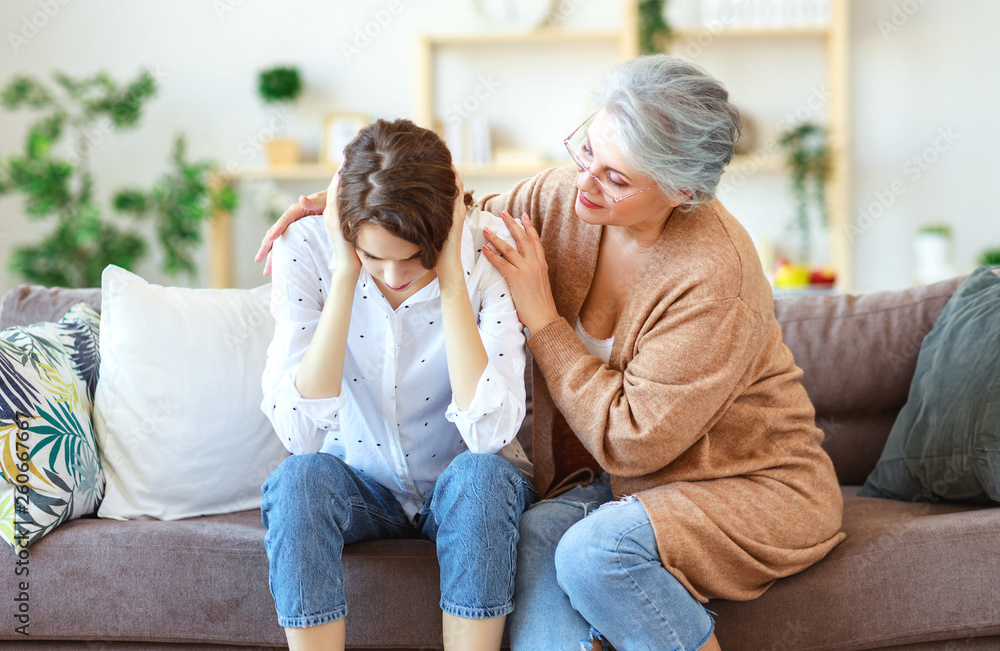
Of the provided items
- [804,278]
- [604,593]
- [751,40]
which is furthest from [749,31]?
[604,593]

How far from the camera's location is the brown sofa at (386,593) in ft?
4.29

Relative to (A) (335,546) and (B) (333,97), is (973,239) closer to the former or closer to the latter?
(B) (333,97)

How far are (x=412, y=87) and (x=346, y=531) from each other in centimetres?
292

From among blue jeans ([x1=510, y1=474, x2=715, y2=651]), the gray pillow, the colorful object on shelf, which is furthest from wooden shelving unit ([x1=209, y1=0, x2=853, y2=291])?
blue jeans ([x1=510, y1=474, x2=715, y2=651])

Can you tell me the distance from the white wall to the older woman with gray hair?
2.52 meters

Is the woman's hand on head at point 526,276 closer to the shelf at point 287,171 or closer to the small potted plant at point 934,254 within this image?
the shelf at point 287,171

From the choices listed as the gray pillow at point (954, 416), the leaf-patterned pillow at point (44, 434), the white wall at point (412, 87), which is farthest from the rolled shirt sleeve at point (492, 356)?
the white wall at point (412, 87)

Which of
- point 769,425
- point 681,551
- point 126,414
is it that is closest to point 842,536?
point 769,425

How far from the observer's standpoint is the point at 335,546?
1.21 metres

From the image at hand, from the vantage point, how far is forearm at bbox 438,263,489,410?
4.13 feet

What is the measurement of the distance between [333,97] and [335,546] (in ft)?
9.91

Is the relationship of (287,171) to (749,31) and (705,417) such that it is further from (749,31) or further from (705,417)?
(705,417)

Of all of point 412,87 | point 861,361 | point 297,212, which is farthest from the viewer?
point 412,87

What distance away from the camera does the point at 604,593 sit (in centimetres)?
119
